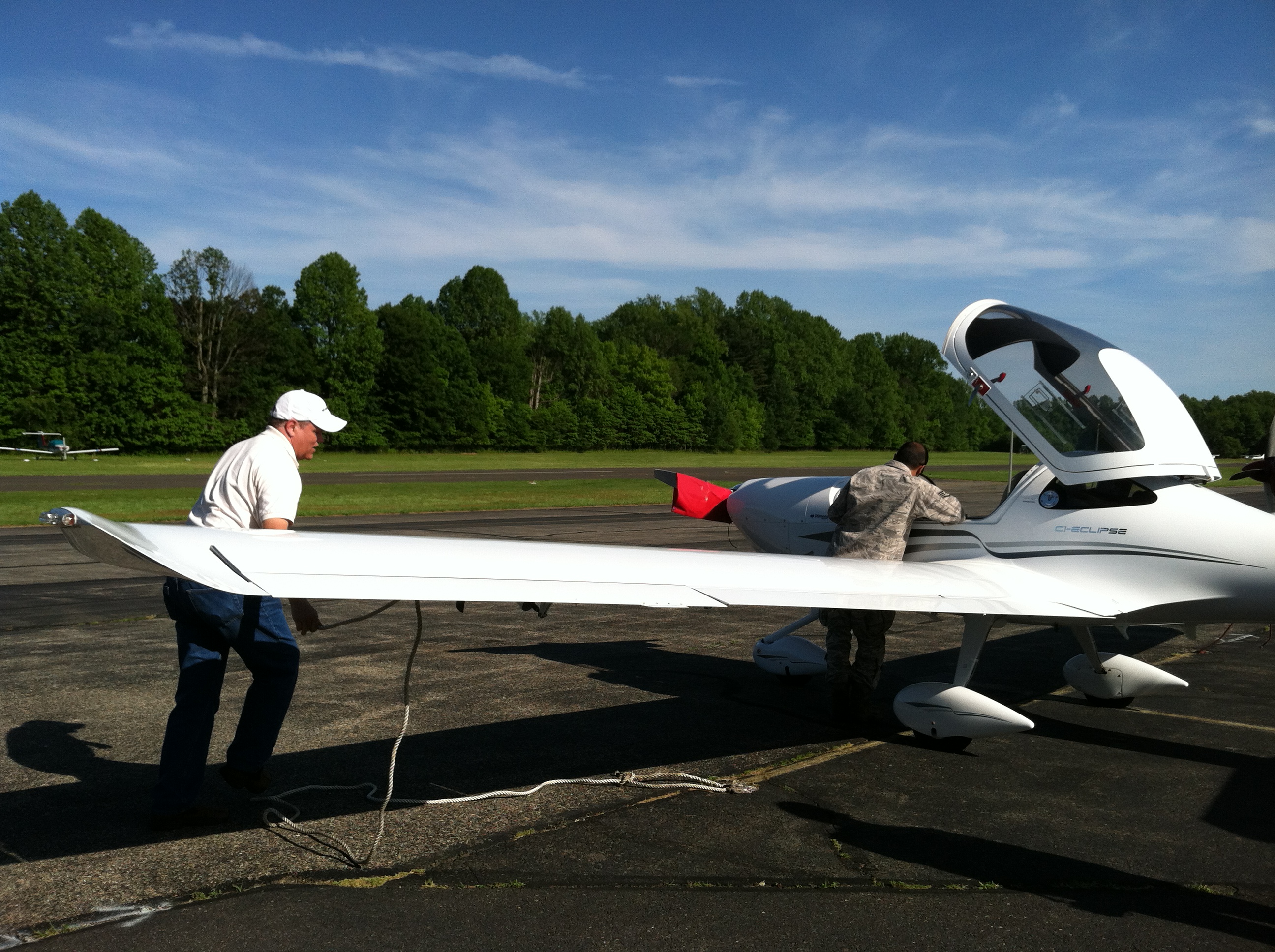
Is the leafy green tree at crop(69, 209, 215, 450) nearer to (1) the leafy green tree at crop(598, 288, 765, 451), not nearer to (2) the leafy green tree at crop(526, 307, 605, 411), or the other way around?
(2) the leafy green tree at crop(526, 307, 605, 411)

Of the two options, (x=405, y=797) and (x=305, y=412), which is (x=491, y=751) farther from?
(x=305, y=412)

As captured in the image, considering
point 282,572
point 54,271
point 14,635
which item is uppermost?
point 54,271

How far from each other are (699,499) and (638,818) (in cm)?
374

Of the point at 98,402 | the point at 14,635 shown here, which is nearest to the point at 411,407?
the point at 98,402

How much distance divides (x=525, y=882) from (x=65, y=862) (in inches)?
74.4

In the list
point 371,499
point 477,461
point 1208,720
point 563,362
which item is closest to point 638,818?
point 1208,720

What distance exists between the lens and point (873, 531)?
6.21 meters

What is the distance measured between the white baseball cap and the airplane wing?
699mm

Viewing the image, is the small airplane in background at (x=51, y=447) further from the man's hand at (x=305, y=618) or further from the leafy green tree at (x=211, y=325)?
the man's hand at (x=305, y=618)

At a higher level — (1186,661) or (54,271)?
(54,271)

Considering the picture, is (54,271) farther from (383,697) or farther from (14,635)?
(383,697)

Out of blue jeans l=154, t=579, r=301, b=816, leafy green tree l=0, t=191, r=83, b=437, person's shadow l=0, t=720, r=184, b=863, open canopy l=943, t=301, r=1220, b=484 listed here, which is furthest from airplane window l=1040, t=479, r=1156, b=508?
leafy green tree l=0, t=191, r=83, b=437

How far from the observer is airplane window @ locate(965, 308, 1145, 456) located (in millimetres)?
5703

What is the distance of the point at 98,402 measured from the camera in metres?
56.7
